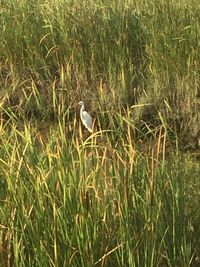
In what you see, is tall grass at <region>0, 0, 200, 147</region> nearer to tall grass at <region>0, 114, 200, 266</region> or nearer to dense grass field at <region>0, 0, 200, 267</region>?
dense grass field at <region>0, 0, 200, 267</region>

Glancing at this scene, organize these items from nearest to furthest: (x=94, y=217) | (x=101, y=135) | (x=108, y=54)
Answer: (x=94, y=217) < (x=101, y=135) < (x=108, y=54)

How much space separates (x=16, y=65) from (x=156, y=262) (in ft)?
9.94

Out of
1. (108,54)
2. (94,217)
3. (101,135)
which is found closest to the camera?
(94,217)

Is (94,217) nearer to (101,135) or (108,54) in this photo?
(101,135)

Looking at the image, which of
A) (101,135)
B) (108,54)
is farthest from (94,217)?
(108,54)

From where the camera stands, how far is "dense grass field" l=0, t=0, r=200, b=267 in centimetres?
197

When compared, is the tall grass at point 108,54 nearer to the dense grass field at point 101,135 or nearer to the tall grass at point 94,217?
the dense grass field at point 101,135

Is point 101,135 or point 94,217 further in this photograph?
point 101,135

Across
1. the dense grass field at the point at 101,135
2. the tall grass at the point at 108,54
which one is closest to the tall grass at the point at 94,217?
the dense grass field at the point at 101,135

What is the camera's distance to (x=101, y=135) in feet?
7.90

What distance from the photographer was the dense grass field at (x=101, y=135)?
6.47 feet

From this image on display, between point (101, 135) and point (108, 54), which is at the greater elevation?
point (101, 135)

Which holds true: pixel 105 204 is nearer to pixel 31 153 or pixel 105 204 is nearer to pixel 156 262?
pixel 156 262

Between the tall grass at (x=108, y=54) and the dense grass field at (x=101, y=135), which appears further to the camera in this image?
the tall grass at (x=108, y=54)
